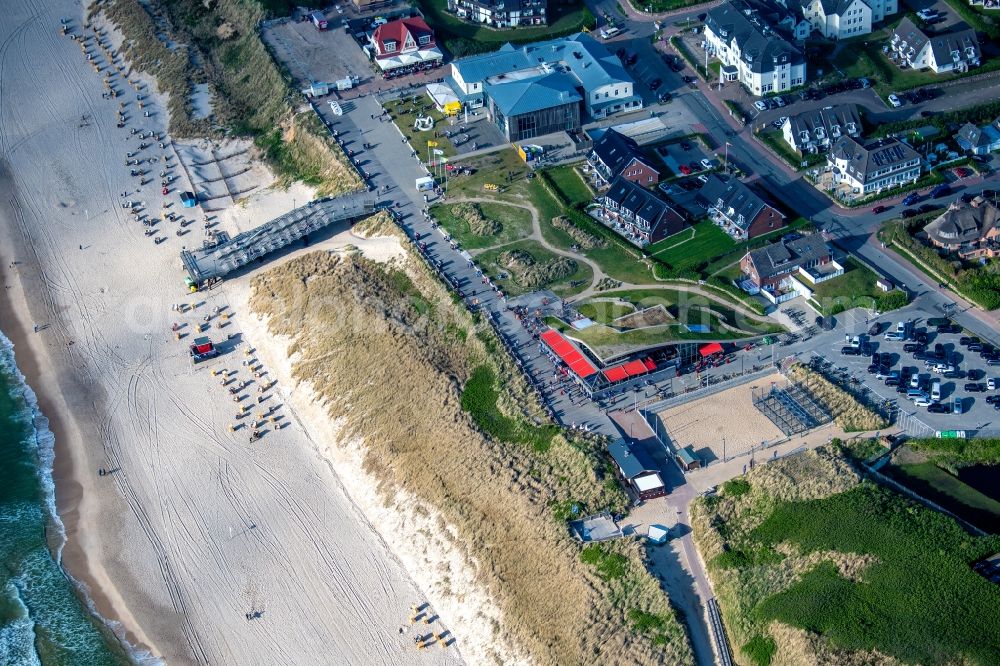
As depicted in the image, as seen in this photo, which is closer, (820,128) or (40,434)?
(40,434)

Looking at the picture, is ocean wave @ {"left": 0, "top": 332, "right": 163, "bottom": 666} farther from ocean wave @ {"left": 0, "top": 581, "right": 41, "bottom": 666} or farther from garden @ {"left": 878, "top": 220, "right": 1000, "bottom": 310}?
garden @ {"left": 878, "top": 220, "right": 1000, "bottom": 310}

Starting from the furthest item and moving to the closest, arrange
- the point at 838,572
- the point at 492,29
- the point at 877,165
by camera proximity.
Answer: the point at 492,29 < the point at 877,165 < the point at 838,572

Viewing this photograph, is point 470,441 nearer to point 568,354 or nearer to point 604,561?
point 568,354

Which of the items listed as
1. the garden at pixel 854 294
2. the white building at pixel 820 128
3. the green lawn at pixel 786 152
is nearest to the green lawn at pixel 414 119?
the green lawn at pixel 786 152

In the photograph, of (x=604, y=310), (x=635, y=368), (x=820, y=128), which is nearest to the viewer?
(x=635, y=368)

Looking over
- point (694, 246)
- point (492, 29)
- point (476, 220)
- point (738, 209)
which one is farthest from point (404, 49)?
point (738, 209)

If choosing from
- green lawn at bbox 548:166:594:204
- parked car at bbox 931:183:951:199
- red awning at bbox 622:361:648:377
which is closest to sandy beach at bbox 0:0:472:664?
red awning at bbox 622:361:648:377
